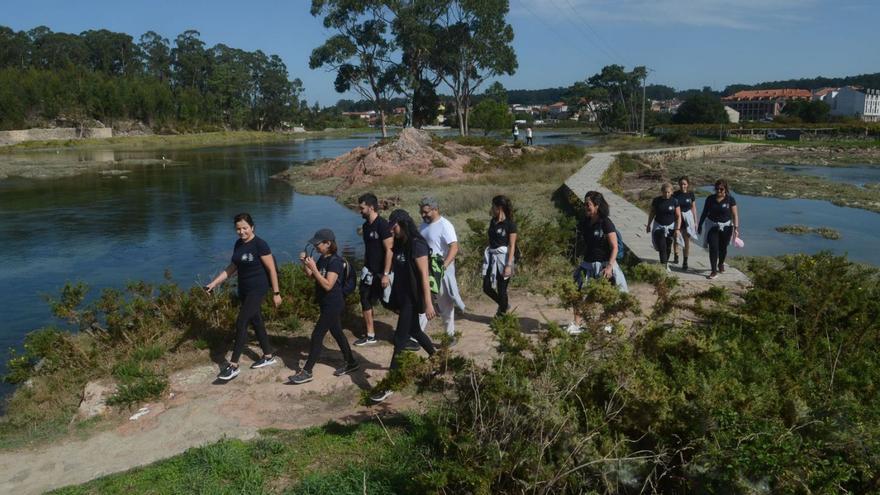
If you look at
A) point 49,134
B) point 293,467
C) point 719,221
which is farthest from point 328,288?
point 49,134

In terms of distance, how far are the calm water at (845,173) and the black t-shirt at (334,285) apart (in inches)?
1076

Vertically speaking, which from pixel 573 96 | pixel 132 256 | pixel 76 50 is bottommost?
pixel 132 256

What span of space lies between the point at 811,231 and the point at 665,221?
9.02 metres

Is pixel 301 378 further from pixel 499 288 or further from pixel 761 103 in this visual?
pixel 761 103

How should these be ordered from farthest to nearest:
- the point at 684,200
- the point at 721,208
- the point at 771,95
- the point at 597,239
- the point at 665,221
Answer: the point at 771,95, the point at 684,200, the point at 665,221, the point at 721,208, the point at 597,239

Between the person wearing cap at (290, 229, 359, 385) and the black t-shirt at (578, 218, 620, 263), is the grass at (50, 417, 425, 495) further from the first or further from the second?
the black t-shirt at (578, 218, 620, 263)

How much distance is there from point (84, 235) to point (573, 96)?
7605cm

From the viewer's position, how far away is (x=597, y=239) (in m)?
6.54

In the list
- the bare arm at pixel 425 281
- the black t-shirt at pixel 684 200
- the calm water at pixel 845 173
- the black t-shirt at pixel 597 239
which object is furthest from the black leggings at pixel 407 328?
the calm water at pixel 845 173

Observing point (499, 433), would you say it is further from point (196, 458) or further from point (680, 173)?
point (680, 173)

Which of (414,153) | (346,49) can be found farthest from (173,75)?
(414,153)

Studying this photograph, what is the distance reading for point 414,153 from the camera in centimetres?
2933

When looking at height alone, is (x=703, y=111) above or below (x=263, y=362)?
above

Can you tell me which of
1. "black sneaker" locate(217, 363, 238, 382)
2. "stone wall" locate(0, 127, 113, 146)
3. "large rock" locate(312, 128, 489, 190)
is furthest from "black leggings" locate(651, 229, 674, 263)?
"stone wall" locate(0, 127, 113, 146)
